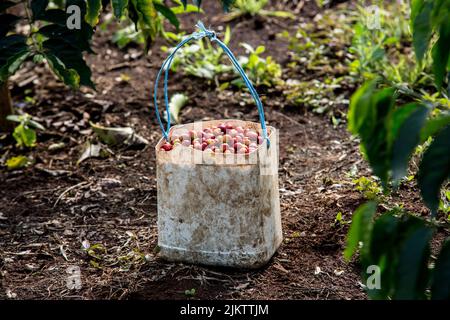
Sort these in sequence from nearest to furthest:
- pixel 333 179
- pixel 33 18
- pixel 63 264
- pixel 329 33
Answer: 1. pixel 63 264
2. pixel 33 18
3. pixel 333 179
4. pixel 329 33

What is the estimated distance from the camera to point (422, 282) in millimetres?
1822

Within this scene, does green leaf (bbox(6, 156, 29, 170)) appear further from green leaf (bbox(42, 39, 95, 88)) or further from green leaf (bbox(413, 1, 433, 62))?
green leaf (bbox(413, 1, 433, 62))

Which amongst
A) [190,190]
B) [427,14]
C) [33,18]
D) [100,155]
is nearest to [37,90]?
[100,155]

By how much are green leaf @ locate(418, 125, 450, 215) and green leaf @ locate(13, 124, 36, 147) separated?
257 centimetres

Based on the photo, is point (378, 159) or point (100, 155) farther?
point (100, 155)

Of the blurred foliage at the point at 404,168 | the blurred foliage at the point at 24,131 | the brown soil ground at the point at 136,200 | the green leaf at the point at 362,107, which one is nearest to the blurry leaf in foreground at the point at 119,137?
the brown soil ground at the point at 136,200

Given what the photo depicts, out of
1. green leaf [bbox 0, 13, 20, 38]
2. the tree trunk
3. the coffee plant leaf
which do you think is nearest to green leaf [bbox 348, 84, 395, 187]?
the coffee plant leaf

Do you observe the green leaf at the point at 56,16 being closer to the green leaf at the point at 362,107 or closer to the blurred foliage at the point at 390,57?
the blurred foliage at the point at 390,57

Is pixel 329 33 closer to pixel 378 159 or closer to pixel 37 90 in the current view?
pixel 37 90

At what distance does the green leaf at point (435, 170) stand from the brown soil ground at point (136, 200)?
0.98 m

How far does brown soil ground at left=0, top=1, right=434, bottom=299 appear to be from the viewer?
2.77 meters

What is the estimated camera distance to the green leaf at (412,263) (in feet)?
5.73
